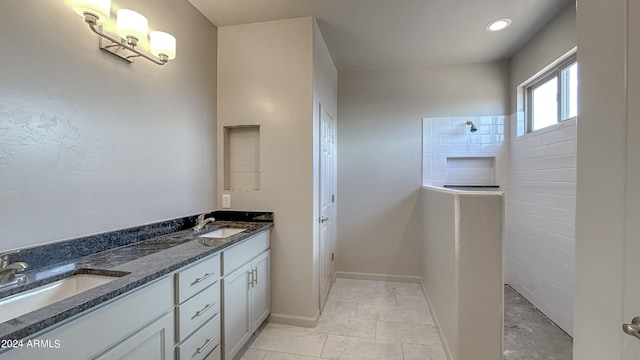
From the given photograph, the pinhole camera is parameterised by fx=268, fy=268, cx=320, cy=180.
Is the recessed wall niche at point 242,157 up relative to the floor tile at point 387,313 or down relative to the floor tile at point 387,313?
up

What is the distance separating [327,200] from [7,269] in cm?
233

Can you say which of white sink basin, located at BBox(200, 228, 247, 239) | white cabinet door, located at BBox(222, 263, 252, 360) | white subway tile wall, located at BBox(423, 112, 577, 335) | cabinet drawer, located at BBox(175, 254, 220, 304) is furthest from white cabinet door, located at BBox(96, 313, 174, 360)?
white subway tile wall, located at BBox(423, 112, 577, 335)

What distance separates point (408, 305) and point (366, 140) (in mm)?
1998

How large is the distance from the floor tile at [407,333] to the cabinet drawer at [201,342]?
1318 mm

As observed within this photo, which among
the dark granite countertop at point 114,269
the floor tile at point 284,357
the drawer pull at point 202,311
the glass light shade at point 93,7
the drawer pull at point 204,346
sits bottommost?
the floor tile at point 284,357

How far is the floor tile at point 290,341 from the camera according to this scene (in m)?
2.04

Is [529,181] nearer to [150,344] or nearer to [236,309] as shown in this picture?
[236,309]

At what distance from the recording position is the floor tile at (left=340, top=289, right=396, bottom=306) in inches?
113

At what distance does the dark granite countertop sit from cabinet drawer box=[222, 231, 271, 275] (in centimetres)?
7

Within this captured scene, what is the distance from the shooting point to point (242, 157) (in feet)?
8.35

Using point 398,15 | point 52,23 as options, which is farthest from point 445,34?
point 52,23

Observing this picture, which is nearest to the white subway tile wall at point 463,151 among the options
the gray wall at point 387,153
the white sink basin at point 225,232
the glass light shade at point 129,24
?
the gray wall at point 387,153

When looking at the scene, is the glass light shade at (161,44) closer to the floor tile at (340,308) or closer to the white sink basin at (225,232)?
the white sink basin at (225,232)

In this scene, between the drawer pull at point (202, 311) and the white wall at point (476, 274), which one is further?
the white wall at point (476, 274)
